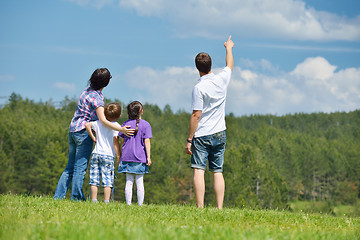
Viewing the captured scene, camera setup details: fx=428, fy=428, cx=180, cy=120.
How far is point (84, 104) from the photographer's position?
815cm

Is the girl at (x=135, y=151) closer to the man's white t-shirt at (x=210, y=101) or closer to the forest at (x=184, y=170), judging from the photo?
the man's white t-shirt at (x=210, y=101)

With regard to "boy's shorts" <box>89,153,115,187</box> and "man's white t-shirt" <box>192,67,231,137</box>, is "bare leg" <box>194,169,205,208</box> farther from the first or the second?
"boy's shorts" <box>89,153,115,187</box>

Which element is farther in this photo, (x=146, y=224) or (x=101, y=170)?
(x=101, y=170)

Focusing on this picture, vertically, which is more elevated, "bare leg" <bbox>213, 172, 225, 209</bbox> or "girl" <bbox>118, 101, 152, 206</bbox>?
"girl" <bbox>118, 101, 152, 206</bbox>

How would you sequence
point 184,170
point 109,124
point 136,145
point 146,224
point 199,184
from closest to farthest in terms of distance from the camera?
point 146,224 → point 199,184 → point 109,124 → point 136,145 → point 184,170

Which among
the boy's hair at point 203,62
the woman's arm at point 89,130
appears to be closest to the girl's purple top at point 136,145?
the woman's arm at point 89,130

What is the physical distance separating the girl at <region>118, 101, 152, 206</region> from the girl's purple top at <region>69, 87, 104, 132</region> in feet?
2.08

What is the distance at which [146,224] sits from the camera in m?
5.00

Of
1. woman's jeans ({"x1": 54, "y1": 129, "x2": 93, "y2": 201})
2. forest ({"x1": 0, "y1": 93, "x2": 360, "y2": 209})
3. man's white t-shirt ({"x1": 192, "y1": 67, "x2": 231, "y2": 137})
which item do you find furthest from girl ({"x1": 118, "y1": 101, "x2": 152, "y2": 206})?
forest ({"x1": 0, "y1": 93, "x2": 360, "y2": 209})

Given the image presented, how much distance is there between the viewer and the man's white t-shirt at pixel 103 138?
8250mm

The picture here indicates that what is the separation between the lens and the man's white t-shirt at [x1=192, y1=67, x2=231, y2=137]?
745cm

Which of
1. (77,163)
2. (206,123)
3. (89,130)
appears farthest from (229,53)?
(77,163)

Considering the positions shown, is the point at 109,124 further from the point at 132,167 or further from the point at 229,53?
the point at 229,53

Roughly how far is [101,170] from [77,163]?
487mm
